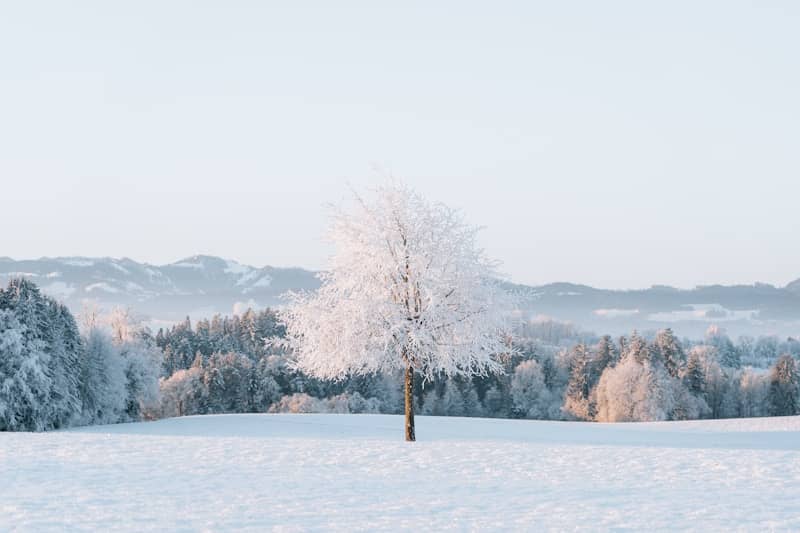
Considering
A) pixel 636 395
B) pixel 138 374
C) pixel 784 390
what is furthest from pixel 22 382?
pixel 784 390

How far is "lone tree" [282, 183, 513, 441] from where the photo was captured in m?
24.8

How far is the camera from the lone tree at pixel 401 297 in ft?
81.4

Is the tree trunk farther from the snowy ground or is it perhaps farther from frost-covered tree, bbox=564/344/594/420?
frost-covered tree, bbox=564/344/594/420

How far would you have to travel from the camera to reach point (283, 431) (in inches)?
1334

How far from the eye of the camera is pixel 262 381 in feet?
313

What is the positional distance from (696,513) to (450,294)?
41.3 ft

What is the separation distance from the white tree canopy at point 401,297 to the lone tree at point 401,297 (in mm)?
33

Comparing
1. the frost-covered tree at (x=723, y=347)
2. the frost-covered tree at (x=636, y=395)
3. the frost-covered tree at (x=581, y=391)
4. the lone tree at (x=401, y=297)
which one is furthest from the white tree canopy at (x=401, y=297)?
the frost-covered tree at (x=723, y=347)

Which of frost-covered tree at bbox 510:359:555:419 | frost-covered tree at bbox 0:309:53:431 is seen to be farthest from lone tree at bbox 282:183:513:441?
frost-covered tree at bbox 510:359:555:419

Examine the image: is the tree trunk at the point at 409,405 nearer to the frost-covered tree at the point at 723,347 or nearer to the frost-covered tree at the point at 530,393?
the frost-covered tree at the point at 530,393

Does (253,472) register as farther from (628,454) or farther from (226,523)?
(628,454)

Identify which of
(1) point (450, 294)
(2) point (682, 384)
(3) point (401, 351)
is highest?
(1) point (450, 294)

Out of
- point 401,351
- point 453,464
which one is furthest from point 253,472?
point 401,351

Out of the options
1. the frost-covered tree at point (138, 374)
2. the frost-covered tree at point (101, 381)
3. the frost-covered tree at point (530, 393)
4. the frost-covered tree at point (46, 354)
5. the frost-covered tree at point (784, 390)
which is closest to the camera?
the frost-covered tree at point (46, 354)
